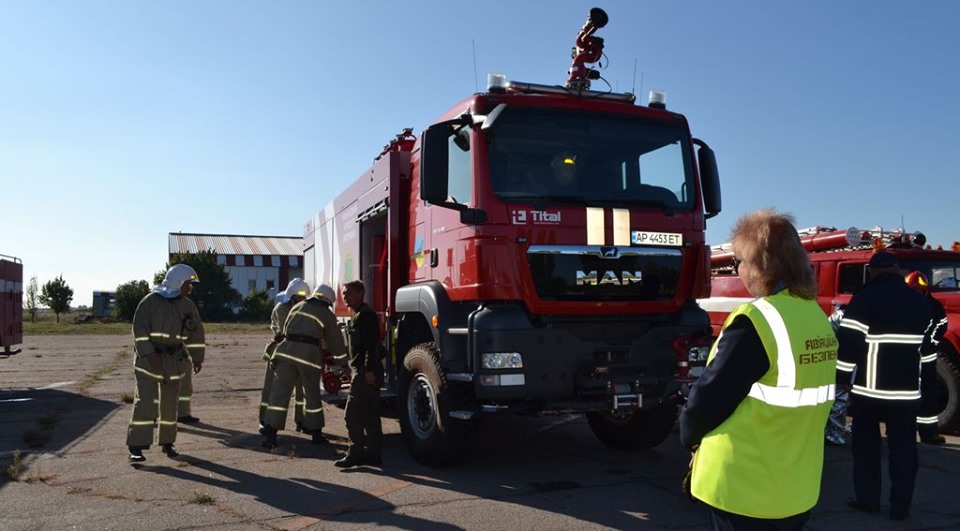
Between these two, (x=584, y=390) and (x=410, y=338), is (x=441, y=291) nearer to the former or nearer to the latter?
(x=410, y=338)

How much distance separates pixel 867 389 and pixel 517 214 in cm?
287

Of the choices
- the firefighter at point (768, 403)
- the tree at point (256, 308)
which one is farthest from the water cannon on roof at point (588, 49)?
the tree at point (256, 308)

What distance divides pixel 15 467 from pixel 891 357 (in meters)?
7.28

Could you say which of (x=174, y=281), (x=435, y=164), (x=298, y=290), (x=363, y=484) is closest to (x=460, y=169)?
(x=435, y=164)

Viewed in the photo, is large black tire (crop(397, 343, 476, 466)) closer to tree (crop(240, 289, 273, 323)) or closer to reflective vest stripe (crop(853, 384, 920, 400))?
reflective vest stripe (crop(853, 384, 920, 400))

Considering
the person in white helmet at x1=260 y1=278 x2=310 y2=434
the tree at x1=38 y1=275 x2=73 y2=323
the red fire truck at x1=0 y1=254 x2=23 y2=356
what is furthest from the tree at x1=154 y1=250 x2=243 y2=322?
the person in white helmet at x1=260 y1=278 x2=310 y2=434

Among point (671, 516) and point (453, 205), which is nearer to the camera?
point (671, 516)

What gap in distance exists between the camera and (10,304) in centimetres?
1425

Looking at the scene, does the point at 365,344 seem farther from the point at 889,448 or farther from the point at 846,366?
the point at 889,448

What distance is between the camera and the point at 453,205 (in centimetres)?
617

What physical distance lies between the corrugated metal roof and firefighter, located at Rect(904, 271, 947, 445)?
50270mm

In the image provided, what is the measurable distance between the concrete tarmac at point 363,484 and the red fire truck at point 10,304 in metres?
4.54

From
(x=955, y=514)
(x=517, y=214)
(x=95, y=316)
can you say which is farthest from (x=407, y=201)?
(x=95, y=316)

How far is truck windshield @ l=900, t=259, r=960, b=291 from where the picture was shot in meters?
8.93
